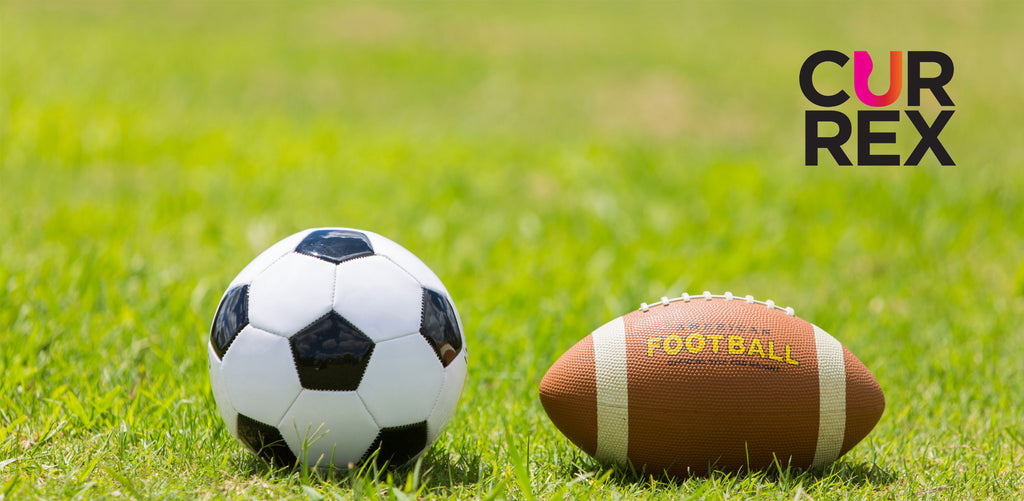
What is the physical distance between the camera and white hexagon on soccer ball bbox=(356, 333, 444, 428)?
11.5 feet

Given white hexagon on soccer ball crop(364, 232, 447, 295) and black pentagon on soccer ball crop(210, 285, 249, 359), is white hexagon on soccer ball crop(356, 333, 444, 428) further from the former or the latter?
black pentagon on soccer ball crop(210, 285, 249, 359)

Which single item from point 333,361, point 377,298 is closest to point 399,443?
point 333,361

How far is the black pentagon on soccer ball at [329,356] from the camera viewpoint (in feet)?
11.4

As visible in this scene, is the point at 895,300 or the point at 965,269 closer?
the point at 895,300

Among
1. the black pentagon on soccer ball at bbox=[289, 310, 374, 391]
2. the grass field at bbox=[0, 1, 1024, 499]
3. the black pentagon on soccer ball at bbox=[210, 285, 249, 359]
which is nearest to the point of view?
the black pentagon on soccer ball at bbox=[289, 310, 374, 391]

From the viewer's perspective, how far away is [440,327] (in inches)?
145

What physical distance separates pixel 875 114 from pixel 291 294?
12256 millimetres

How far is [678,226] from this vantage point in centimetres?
903

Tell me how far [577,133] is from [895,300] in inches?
251

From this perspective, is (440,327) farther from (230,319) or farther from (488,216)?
(488,216)

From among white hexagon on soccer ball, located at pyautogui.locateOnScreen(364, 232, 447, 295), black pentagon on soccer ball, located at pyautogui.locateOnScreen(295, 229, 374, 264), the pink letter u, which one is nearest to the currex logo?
the pink letter u

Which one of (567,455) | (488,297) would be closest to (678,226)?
(488,297)

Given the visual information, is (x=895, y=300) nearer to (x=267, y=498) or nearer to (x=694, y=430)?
(x=694, y=430)

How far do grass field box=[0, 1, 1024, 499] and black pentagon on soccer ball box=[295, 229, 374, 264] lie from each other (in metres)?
0.88
